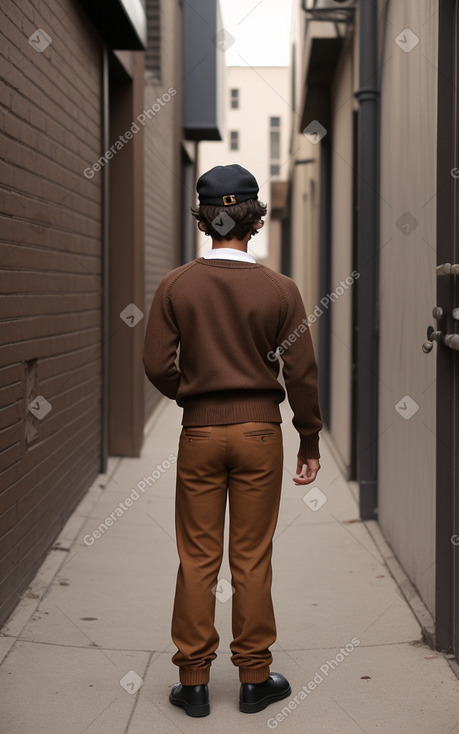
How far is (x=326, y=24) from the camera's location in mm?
9172

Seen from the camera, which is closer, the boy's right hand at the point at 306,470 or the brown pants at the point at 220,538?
the brown pants at the point at 220,538

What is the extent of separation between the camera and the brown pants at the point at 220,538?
134 inches

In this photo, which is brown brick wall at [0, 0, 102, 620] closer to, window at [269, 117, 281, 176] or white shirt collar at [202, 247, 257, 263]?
white shirt collar at [202, 247, 257, 263]

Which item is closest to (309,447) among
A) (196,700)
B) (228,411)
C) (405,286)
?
(228,411)

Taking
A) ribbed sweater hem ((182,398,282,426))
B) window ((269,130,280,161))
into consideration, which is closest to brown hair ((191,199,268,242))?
ribbed sweater hem ((182,398,282,426))

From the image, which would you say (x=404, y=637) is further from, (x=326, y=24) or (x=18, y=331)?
(x=326, y=24)

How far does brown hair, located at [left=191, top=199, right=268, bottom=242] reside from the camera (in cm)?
339

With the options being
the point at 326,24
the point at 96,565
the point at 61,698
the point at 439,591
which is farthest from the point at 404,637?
the point at 326,24

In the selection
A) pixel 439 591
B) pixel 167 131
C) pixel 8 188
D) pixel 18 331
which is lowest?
pixel 439 591

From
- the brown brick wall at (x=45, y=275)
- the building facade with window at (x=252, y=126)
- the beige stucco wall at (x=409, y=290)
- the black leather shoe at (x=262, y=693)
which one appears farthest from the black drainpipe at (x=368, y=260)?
the building facade with window at (x=252, y=126)

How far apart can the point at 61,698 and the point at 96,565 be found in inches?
71.2

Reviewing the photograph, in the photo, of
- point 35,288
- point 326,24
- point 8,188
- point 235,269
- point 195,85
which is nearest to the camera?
point 235,269

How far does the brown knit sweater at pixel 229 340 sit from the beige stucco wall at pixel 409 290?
3.78 feet

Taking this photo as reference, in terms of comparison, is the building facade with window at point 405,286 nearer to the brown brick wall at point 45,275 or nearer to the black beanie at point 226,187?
the black beanie at point 226,187
